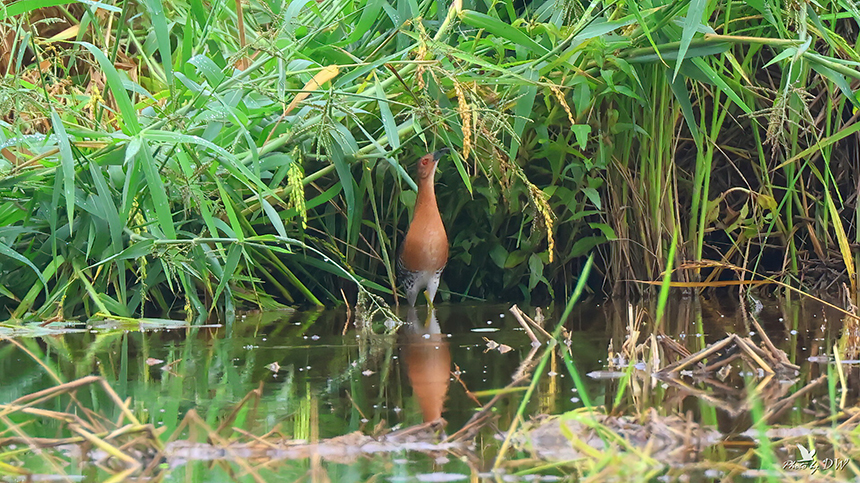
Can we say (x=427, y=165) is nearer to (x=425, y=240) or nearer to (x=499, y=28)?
(x=425, y=240)

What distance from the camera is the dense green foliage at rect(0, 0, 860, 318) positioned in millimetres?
2490

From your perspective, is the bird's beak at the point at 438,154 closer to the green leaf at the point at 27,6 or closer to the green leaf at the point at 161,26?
the green leaf at the point at 161,26

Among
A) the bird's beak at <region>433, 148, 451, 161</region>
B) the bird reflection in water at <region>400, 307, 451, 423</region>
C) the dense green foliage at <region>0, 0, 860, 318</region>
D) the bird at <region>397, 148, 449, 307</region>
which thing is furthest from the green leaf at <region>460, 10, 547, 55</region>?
the bird reflection in water at <region>400, 307, 451, 423</region>

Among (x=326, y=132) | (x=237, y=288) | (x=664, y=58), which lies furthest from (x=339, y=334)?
(x=664, y=58)

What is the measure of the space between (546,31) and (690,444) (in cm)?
172

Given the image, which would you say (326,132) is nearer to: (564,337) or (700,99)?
(564,337)

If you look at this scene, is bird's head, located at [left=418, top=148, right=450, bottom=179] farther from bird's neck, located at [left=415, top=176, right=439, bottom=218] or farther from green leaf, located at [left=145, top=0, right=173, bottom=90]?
green leaf, located at [left=145, top=0, right=173, bottom=90]

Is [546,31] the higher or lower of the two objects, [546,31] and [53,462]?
the higher

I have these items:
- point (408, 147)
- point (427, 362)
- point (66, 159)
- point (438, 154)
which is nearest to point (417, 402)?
point (427, 362)

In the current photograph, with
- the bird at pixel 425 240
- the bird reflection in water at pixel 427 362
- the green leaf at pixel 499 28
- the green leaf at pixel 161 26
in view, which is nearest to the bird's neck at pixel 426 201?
the bird at pixel 425 240

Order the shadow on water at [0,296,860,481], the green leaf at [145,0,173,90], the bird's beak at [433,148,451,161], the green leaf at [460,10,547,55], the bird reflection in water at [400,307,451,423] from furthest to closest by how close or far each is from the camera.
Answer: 1. the bird's beak at [433,148,451,161]
2. the green leaf at [460,10,547,55]
3. the green leaf at [145,0,173,90]
4. the bird reflection in water at [400,307,451,423]
5. the shadow on water at [0,296,860,481]

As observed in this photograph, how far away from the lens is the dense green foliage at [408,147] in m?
2.49

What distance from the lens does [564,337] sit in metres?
2.28

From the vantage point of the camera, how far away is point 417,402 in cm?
152
